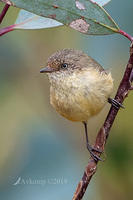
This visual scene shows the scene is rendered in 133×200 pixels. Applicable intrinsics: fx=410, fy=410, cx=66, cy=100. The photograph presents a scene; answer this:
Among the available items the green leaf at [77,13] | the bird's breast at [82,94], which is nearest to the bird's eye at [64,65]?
the bird's breast at [82,94]

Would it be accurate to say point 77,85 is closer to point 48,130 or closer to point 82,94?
point 82,94

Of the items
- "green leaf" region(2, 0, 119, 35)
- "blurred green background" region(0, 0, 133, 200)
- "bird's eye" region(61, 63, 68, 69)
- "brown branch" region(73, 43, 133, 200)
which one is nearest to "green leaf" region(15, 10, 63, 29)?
"green leaf" region(2, 0, 119, 35)

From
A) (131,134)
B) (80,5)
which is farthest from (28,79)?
(80,5)

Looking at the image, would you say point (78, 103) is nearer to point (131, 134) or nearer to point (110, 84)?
point (110, 84)

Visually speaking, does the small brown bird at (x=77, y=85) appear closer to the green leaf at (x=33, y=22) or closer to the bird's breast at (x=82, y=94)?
the bird's breast at (x=82, y=94)

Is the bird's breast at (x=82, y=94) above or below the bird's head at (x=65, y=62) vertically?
below
